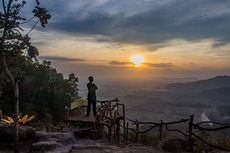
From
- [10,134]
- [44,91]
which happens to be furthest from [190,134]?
[44,91]

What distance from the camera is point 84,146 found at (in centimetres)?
1647

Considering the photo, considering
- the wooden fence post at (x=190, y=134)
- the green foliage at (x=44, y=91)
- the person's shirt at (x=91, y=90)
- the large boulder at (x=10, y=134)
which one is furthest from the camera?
the green foliage at (x=44, y=91)

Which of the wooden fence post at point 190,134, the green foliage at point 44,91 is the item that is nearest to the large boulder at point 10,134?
the wooden fence post at point 190,134

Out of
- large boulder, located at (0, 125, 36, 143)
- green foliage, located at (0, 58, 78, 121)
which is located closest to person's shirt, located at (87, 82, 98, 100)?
large boulder, located at (0, 125, 36, 143)

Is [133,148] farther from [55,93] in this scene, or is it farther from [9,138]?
[55,93]

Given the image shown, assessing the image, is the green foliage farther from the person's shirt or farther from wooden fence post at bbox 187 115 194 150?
wooden fence post at bbox 187 115 194 150

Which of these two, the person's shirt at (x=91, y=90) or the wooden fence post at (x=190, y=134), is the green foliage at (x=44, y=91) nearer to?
the person's shirt at (x=91, y=90)

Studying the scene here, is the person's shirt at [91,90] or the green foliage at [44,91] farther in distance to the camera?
the green foliage at [44,91]

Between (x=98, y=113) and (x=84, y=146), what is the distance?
4.33 metres

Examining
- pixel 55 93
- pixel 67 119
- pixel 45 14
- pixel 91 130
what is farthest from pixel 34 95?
pixel 45 14

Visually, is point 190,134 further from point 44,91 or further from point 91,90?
point 44,91

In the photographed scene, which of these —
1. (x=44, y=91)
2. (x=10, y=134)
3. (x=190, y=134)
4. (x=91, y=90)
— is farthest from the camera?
(x=44, y=91)

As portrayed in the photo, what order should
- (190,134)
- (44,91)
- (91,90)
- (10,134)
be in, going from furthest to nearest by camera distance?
(44,91)
(91,90)
(10,134)
(190,134)

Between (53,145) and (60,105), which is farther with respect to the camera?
(60,105)
